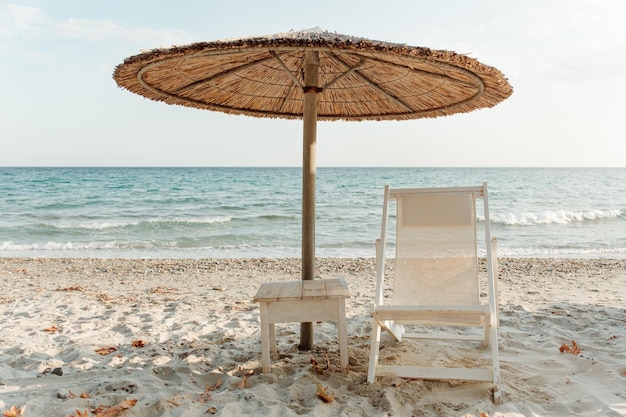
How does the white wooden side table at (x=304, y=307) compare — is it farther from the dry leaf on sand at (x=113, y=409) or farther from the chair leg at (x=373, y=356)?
the dry leaf on sand at (x=113, y=409)

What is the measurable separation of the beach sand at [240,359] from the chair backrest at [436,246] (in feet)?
1.78

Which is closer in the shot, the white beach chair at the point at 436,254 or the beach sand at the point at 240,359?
the beach sand at the point at 240,359

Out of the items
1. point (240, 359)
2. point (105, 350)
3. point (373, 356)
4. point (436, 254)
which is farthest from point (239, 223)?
point (373, 356)

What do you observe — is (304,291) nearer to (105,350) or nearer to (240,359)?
(240,359)

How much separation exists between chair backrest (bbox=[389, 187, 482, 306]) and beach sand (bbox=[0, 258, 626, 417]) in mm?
543

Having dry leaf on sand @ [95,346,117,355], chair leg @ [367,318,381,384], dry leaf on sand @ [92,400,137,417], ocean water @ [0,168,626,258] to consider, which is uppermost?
chair leg @ [367,318,381,384]

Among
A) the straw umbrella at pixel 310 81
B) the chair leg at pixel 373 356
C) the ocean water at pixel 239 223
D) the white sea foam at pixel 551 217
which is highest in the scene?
the straw umbrella at pixel 310 81

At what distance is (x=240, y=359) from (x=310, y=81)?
1927 millimetres

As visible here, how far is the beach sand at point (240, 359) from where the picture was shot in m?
2.59

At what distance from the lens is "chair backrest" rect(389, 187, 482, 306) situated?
326cm

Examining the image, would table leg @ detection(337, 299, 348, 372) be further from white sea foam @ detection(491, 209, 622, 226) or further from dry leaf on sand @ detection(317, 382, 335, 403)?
white sea foam @ detection(491, 209, 622, 226)

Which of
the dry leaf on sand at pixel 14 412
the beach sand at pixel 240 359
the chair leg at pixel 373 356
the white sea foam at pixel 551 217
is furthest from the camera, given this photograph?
the white sea foam at pixel 551 217

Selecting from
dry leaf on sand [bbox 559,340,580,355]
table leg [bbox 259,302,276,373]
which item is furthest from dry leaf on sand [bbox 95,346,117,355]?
dry leaf on sand [bbox 559,340,580,355]

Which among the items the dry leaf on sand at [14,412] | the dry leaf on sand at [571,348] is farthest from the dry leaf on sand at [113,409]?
the dry leaf on sand at [571,348]
